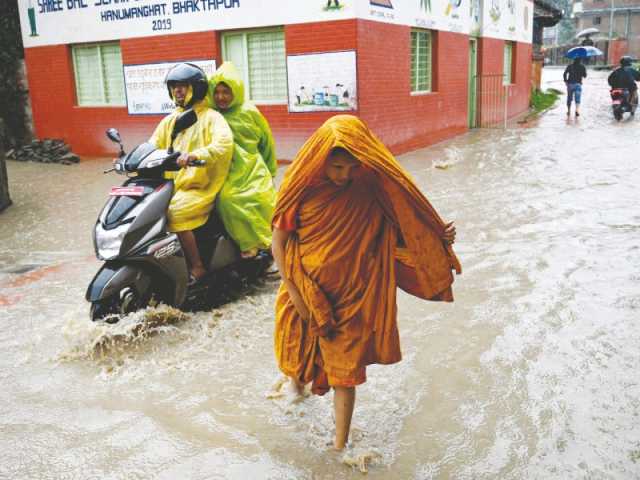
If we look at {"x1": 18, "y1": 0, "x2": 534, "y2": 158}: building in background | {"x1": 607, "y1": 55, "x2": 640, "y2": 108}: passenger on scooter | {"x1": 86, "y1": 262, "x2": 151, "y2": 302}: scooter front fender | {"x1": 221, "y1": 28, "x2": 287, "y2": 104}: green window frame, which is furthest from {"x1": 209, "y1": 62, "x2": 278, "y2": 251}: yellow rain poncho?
{"x1": 607, "y1": 55, "x2": 640, "y2": 108}: passenger on scooter

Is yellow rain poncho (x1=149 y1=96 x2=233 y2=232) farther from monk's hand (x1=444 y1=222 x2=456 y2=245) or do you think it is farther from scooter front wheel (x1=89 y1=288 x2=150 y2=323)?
monk's hand (x1=444 y1=222 x2=456 y2=245)

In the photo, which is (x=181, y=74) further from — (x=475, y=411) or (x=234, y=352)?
(x=475, y=411)

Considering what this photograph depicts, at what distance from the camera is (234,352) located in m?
4.26

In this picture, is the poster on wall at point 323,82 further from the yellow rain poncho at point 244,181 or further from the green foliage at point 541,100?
the green foliage at point 541,100

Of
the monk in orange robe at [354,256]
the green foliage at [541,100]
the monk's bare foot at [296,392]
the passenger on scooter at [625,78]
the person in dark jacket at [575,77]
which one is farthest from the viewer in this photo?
the green foliage at [541,100]

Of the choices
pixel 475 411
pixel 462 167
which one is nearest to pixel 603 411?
pixel 475 411

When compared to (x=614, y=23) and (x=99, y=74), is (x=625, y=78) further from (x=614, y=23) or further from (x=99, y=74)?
(x=614, y=23)

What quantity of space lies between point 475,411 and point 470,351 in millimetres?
767

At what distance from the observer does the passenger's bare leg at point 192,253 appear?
15.1 feet

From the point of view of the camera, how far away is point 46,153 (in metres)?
14.1

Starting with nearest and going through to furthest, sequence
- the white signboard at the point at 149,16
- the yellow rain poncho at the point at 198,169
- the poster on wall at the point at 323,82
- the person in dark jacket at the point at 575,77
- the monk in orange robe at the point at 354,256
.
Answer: the monk in orange robe at the point at 354,256
the yellow rain poncho at the point at 198,169
the poster on wall at the point at 323,82
the white signboard at the point at 149,16
the person in dark jacket at the point at 575,77

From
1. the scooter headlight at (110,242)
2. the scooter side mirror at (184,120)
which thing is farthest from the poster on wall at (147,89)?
the scooter headlight at (110,242)

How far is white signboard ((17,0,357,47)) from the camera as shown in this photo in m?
11.3

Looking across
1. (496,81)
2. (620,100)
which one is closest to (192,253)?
(496,81)
